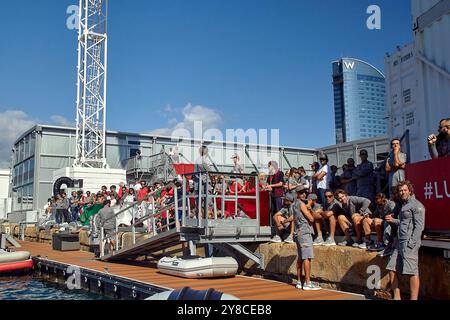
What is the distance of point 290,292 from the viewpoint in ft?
26.8

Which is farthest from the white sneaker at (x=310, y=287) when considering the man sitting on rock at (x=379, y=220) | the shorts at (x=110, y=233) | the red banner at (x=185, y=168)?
the red banner at (x=185, y=168)

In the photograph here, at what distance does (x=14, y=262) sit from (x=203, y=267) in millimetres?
7910

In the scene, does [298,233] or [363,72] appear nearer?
[298,233]

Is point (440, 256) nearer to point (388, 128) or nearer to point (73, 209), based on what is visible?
point (388, 128)

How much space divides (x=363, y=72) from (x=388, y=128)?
1973 inches

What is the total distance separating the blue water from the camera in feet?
37.4

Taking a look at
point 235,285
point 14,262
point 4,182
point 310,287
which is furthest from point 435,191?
point 4,182

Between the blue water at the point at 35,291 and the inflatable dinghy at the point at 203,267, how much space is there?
207 cm

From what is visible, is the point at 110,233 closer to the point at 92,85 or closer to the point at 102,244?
the point at 102,244

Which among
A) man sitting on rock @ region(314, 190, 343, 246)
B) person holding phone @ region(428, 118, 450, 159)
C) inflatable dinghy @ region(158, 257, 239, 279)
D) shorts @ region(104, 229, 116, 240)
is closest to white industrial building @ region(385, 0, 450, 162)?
person holding phone @ region(428, 118, 450, 159)

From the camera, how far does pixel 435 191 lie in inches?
253
